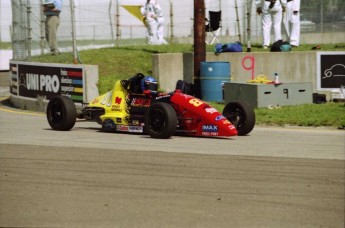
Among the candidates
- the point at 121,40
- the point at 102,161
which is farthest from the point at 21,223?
the point at 121,40

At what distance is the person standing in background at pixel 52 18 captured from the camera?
74.4 ft

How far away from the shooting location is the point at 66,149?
13.0 metres

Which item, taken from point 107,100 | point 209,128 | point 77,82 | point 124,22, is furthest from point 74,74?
point 124,22

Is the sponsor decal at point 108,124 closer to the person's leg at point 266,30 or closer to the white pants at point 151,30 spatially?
the person's leg at point 266,30

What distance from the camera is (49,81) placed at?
2077 centimetres

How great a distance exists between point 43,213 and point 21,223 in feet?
1.32

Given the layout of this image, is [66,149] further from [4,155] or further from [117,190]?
[117,190]

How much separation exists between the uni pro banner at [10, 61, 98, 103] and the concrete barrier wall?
8.50ft

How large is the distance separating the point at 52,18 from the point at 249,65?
4.95 metres

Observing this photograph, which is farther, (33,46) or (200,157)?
(33,46)

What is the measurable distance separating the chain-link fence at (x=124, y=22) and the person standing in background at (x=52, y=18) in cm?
14

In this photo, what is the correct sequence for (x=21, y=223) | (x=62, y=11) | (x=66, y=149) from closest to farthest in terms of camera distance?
(x=21, y=223) < (x=66, y=149) < (x=62, y=11)

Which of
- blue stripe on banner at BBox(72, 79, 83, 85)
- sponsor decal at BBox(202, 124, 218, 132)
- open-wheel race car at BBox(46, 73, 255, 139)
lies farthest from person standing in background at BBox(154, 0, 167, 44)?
sponsor decal at BBox(202, 124, 218, 132)

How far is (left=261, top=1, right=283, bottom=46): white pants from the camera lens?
24047mm
